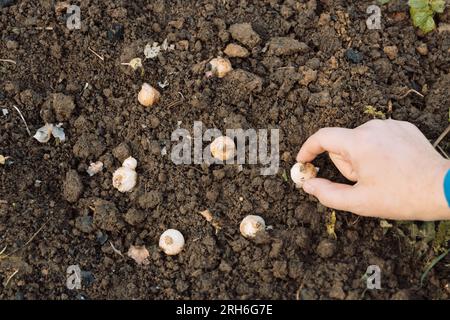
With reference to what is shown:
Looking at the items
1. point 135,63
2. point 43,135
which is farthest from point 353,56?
point 43,135

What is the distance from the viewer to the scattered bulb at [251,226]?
233 cm

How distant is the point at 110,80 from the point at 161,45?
0.98 ft

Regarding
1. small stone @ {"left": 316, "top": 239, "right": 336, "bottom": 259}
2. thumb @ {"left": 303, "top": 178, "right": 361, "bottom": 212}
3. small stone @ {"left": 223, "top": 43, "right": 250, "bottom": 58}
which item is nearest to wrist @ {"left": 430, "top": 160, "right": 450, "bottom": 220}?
thumb @ {"left": 303, "top": 178, "right": 361, "bottom": 212}

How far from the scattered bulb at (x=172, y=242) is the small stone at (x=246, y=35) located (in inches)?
38.2

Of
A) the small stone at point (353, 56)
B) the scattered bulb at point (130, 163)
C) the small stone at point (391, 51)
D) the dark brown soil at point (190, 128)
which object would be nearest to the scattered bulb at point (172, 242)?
the dark brown soil at point (190, 128)

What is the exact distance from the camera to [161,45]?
9.02 ft

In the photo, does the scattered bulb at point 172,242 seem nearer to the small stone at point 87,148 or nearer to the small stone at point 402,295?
the small stone at point 87,148

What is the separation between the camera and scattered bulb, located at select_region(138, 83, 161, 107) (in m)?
2.58

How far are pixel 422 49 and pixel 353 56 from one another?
37 cm

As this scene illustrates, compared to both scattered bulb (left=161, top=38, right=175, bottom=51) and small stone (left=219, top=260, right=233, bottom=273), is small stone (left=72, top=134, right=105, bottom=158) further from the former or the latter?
small stone (left=219, top=260, right=233, bottom=273)

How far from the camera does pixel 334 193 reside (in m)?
2.21

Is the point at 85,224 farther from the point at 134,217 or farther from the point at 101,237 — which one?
the point at 134,217

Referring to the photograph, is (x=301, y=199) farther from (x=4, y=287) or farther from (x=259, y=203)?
(x=4, y=287)

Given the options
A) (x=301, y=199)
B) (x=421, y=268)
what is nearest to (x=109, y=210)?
(x=301, y=199)
